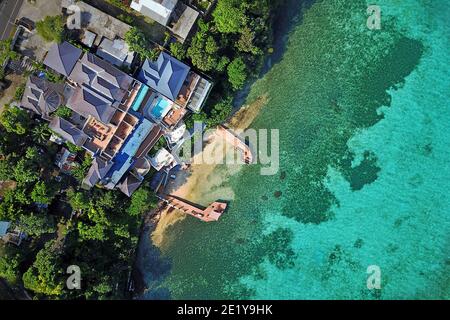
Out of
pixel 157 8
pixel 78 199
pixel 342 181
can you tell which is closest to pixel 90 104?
pixel 78 199

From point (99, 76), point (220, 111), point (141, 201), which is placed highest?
point (220, 111)

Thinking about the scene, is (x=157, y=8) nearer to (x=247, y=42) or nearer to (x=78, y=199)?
(x=247, y=42)

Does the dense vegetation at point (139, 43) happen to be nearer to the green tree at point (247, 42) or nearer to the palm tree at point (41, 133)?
the green tree at point (247, 42)

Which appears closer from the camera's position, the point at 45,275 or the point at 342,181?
the point at 45,275

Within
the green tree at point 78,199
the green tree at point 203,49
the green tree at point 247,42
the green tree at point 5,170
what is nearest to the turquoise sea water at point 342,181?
the green tree at point 247,42

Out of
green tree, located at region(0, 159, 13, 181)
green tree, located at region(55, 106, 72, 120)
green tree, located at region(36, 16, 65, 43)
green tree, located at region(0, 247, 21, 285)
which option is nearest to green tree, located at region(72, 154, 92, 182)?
green tree, located at region(55, 106, 72, 120)
